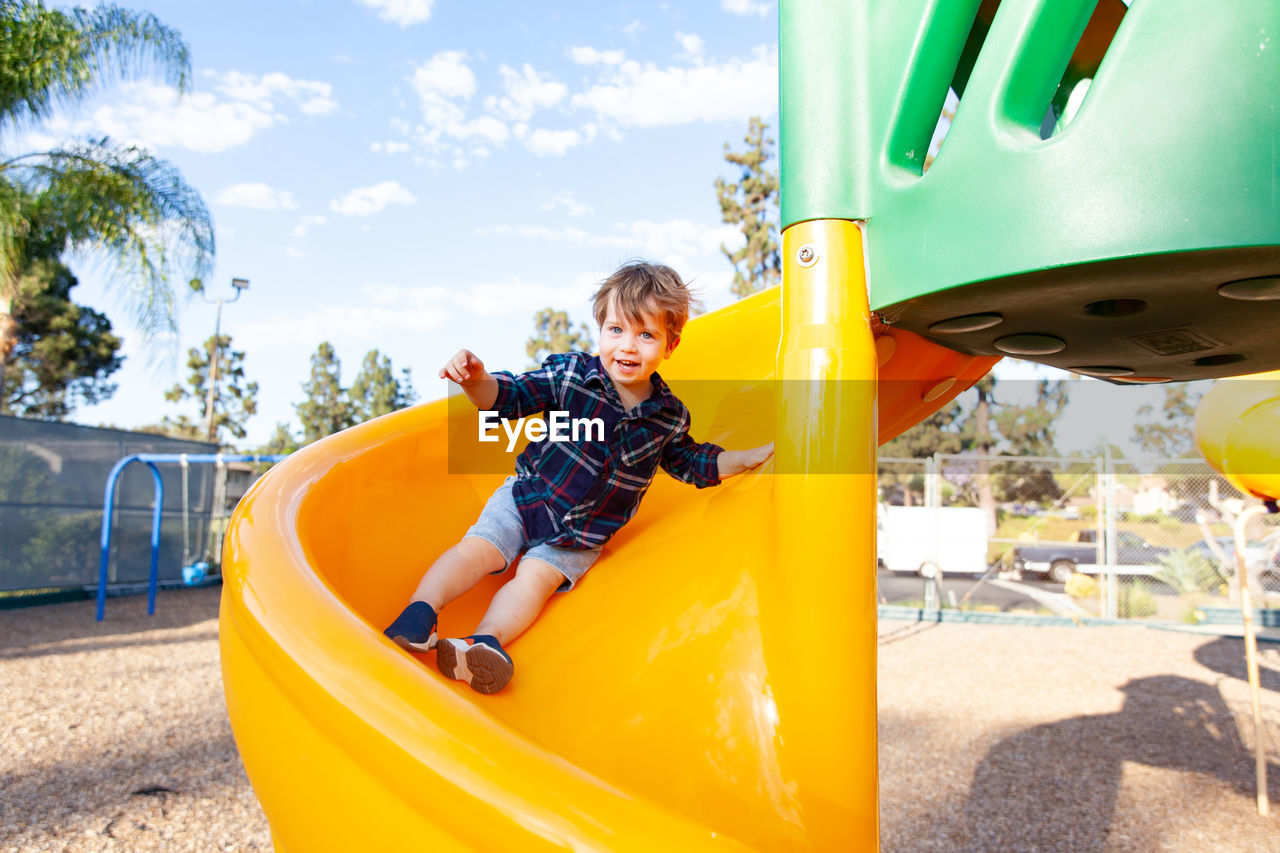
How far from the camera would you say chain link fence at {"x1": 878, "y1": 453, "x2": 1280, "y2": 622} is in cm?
862

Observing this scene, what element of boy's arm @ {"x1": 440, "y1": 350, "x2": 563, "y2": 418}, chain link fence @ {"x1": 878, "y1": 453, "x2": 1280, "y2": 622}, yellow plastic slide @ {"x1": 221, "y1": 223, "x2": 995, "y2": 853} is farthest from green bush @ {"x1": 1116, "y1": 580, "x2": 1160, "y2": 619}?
boy's arm @ {"x1": 440, "y1": 350, "x2": 563, "y2": 418}

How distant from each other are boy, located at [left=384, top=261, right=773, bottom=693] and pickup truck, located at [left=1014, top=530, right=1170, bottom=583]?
902 centimetres

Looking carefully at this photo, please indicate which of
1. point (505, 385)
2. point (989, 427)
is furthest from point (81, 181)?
point (989, 427)

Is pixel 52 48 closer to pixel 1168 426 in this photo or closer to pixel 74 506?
pixel 74 506

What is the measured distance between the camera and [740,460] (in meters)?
1.49

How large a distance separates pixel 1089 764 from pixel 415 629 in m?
3.89

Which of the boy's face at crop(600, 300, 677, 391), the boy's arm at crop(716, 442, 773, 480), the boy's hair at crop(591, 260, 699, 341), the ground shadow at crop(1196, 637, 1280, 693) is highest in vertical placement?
the boy's hair at crop(591, 260, 699, 341)

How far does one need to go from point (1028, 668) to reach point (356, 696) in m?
6.42

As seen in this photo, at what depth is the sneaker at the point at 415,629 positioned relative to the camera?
1.19 meters

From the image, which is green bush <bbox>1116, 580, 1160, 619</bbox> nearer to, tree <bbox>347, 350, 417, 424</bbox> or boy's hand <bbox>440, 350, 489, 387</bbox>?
boy's hand <bbox>440, 350, 489, 387</bbox>

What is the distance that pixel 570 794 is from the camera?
0.82 meters

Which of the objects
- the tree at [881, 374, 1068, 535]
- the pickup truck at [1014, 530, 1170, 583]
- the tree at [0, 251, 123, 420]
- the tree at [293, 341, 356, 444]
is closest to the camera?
the pickup truck at [1014, 530, 1170, 583]

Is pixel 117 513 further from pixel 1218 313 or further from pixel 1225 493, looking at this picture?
pixel 1225 493

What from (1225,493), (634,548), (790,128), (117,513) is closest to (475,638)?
(634,548)
